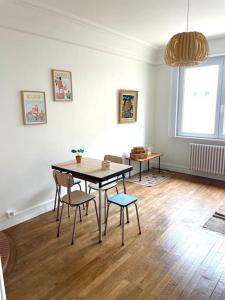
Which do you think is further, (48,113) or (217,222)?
(48,113)

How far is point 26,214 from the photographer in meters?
2.98

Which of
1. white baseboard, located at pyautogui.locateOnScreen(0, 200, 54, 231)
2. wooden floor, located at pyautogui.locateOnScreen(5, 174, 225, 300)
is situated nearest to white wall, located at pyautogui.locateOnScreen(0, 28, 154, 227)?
white baseboard, located at pyautogui.locateOnScreen(0, 200, 54, 231)

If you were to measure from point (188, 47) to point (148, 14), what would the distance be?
1.20m

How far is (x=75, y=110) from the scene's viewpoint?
3430 millimetres

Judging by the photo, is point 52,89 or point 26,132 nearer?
point 26,132

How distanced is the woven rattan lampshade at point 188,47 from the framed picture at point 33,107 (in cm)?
169

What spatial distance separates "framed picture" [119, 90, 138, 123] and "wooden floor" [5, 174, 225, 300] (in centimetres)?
182

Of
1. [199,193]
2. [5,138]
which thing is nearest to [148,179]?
[199,193]

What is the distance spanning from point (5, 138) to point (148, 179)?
9.30ft

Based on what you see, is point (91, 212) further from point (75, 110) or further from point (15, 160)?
point (75, 110)

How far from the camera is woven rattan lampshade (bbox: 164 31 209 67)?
7.12 feet

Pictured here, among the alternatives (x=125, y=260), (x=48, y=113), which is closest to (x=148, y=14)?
(x=48, y=113)

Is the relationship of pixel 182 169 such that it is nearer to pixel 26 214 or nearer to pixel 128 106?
pixel 128 106

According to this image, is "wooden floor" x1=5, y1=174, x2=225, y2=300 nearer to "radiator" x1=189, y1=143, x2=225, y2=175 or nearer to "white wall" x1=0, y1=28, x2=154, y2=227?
"white wall" x1=0, y1=28, x2=154, y2=227
